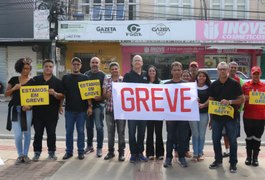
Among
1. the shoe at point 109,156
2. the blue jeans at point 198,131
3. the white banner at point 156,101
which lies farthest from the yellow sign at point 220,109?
the shoe at point 109,156

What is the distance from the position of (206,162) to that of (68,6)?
19.1 meters

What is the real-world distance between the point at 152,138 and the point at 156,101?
75cm

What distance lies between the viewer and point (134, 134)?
6.92 metres

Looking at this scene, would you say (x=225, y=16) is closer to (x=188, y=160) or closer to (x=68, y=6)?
(x=68, y=6)

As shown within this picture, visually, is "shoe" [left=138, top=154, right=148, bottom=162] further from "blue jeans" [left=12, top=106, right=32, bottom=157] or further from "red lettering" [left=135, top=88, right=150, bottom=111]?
"blue jeans" [left=12, top=106, right=32, bottom=157]

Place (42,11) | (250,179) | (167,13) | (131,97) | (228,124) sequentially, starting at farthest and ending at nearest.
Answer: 1. (167,13)
2. (42,11)
3. (131,97)
4. (228,124)
5. (250,179)

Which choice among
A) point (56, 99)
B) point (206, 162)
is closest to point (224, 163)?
point (206, 162)

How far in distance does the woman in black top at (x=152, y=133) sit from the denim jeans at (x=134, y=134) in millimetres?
162

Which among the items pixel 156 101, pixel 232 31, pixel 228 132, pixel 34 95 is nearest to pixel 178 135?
pixel 156 101

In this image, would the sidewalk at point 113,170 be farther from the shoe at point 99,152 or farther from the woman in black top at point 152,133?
the woman in black top at point 152,133

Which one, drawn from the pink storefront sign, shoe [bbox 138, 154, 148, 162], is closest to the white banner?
shoe [bbox 138, 154, 148, 162]

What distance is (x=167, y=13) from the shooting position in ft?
79.8

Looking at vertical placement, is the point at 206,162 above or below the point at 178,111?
below

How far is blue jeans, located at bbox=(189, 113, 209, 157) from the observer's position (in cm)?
698
